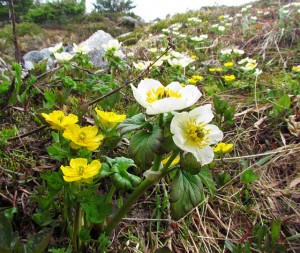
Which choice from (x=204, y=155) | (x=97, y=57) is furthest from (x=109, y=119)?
(x=97, y=57)

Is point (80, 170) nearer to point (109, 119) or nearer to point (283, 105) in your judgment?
point (109, 119)

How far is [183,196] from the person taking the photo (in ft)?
2.96

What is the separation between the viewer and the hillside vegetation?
3.11ft

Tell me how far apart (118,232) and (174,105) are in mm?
679

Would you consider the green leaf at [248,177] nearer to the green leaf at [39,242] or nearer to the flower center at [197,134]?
the flower center at [197,134]

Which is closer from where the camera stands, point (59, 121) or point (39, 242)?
point (39, 242)

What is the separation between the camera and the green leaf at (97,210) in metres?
1.04

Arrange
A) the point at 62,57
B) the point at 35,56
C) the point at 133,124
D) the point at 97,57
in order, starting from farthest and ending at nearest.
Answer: the point at 35,56 → the point at 97,57 → the point at 62,57 → the point at 133,124

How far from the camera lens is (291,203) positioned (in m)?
1.59

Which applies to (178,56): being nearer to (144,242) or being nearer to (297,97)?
(297,97)

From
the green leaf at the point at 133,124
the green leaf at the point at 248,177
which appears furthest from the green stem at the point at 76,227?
the green leaf at the point at 248,177

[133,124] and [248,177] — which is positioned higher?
[133,124]

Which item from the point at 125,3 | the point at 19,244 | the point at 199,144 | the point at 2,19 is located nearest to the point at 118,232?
the point at 19,244

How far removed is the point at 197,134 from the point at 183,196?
188 millimetres
